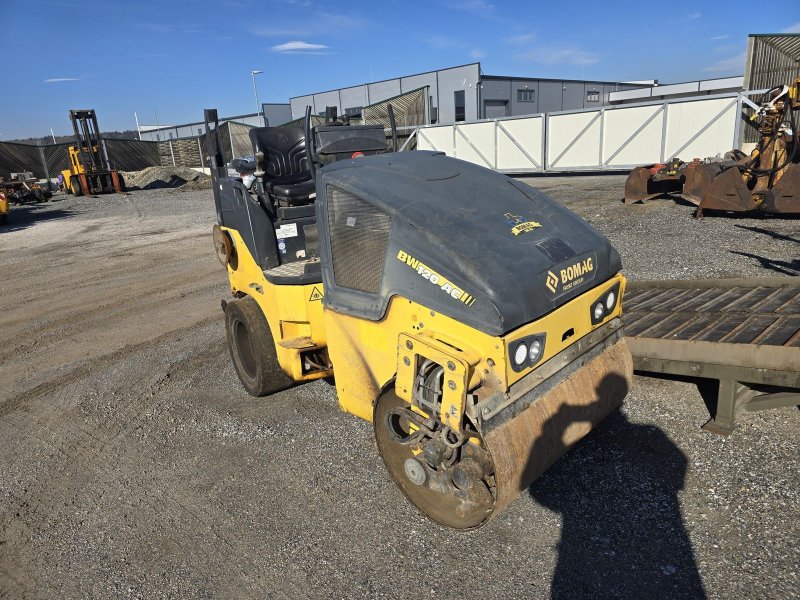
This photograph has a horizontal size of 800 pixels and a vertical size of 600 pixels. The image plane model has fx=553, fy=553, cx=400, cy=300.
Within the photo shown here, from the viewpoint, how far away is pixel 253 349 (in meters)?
4.47

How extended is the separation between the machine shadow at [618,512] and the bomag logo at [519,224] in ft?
3.26

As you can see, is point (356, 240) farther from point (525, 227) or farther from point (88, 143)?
point (88, 143)

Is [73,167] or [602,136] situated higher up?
[73,167]

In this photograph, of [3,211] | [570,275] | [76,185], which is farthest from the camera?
[76,185]

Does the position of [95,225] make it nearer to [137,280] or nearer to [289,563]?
[137,280]

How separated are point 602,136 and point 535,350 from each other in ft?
62.7

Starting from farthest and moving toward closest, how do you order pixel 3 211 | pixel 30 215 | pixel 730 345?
pixel 30 215 → pixel 3 211 → pixel 730 345

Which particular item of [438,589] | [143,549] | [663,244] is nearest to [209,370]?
[143,549]

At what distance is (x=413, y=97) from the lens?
27391 mm

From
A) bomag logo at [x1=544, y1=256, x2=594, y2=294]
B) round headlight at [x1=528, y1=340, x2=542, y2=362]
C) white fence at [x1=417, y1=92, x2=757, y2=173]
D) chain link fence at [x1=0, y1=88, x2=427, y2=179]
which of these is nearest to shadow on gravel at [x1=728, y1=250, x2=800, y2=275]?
bomag logo at [x1=544, y1=256, x2=594, y2=294]

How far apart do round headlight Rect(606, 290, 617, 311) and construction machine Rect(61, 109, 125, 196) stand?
25.4 m

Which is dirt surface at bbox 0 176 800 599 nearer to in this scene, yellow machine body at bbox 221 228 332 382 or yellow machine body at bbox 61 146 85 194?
yellow machine body at bbox 221 228 332 382

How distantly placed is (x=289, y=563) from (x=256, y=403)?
6.59 feet

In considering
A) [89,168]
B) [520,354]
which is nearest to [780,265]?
[520,354]
